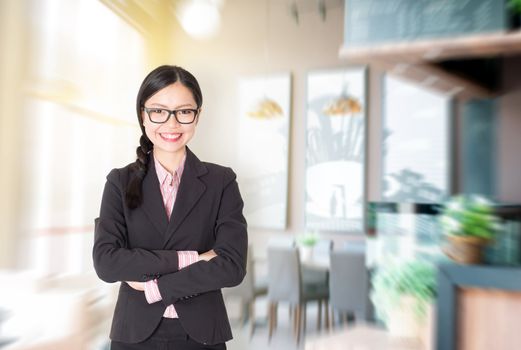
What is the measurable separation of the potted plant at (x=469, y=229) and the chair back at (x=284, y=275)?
26.1 inches

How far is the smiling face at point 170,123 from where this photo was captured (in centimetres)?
119

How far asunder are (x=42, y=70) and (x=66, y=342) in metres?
1.10

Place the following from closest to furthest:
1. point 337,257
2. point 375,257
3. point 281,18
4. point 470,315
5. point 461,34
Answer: point 470,315 → point 461,34 → point 375,257 → point 337,257 → point 281,18

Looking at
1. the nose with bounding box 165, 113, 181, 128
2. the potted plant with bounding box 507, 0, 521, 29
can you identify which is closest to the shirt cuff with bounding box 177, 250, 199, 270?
the nose with bounding box 165, 113, 181, 128

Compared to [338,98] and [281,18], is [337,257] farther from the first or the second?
[281,18]

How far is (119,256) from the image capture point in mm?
1122

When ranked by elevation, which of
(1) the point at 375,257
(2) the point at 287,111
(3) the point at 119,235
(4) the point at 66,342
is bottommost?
(4) the point at 66,342

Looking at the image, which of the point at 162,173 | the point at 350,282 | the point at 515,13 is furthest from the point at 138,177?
the point at 515,13

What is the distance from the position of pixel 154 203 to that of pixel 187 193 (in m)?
0.10

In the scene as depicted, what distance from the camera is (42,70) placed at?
5.89ft

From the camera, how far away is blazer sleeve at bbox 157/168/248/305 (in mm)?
1103

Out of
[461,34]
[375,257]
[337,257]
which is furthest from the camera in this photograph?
[337,257]

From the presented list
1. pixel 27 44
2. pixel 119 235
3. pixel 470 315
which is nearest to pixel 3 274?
pixel 119 235

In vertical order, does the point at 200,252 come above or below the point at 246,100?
below
